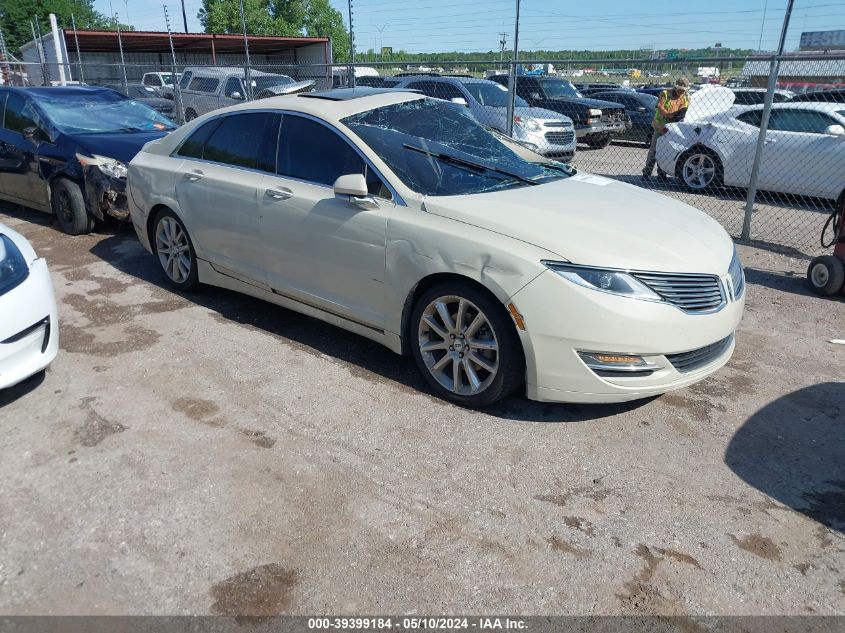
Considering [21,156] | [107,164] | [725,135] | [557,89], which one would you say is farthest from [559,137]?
[21,156]

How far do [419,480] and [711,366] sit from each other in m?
1.76

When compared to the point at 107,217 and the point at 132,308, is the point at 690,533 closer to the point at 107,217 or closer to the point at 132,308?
the point at 132,308

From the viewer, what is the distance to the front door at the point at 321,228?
405 cm

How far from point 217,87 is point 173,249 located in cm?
1344

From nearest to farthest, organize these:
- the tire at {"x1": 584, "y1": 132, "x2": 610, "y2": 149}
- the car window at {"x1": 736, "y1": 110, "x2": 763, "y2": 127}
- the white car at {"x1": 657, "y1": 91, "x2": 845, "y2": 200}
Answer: the white car at {"x1": 657, "y1": 91, "x2": 845, "y2": 200} → the car window at {"x1": 736, "y1": 110, "x2": 763, "y2": 127} → the tire at {"x1": 584, "y1": 132, "x2": 610, "y2": 149}

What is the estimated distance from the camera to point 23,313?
368 cm

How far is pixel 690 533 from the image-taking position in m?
2.87

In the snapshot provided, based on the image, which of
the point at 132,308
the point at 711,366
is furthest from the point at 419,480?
the point at 132,308

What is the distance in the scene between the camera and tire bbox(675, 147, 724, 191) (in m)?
10.2

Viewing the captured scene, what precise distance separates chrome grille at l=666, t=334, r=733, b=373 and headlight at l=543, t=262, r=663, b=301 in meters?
0.36

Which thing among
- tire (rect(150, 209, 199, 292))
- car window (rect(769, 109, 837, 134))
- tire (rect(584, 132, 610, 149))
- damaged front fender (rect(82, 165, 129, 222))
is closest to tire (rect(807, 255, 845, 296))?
car window (rect(769, 109, 837, 134))

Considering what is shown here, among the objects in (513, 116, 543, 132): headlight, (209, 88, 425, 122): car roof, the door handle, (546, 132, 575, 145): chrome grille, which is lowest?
(546, 132, 575, 145): chrome grille

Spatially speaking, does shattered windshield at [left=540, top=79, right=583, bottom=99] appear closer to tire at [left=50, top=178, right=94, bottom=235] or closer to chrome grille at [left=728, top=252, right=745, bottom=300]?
tire at [left=50, top=178, right=94, bottom=235]

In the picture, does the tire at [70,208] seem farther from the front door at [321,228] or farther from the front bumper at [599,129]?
the front bumper at [599,129]
